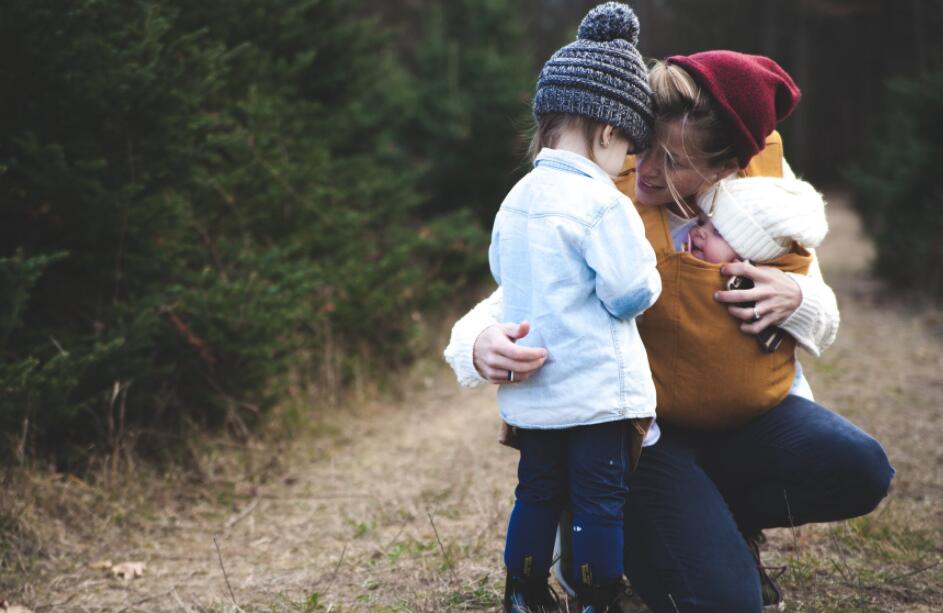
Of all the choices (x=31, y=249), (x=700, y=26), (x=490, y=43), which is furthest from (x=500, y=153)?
(x=700, y=26)

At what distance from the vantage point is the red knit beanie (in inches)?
89.7

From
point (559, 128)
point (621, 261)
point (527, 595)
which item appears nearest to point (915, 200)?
point (559, 128)

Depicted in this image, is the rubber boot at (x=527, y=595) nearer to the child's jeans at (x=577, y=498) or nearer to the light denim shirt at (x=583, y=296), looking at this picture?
the child's jeans at (x=577, y=498)

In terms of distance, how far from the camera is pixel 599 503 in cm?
216

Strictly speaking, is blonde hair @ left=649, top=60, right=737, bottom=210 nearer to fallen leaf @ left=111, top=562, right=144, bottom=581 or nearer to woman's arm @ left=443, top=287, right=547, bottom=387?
woman's arm @ left=443, top=287, right=547, bottom=387

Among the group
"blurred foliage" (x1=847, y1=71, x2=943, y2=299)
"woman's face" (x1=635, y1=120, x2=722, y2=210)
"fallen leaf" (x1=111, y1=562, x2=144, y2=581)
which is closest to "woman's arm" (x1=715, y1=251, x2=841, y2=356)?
"woman's face" (x1=635, y1=120, x2=722, y2=210)

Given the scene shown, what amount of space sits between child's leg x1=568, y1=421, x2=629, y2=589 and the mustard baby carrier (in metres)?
0.32

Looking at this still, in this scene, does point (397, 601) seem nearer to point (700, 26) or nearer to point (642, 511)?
point (642, 511)

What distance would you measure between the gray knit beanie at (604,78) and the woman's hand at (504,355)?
0.58 m

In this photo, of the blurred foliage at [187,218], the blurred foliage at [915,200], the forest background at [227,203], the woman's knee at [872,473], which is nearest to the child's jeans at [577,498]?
the woman's knee at [872,473]

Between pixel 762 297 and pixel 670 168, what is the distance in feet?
1.46

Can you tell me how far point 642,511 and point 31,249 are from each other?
269cm

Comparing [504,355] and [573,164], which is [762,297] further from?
[504,355]

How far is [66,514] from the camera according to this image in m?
3.49
